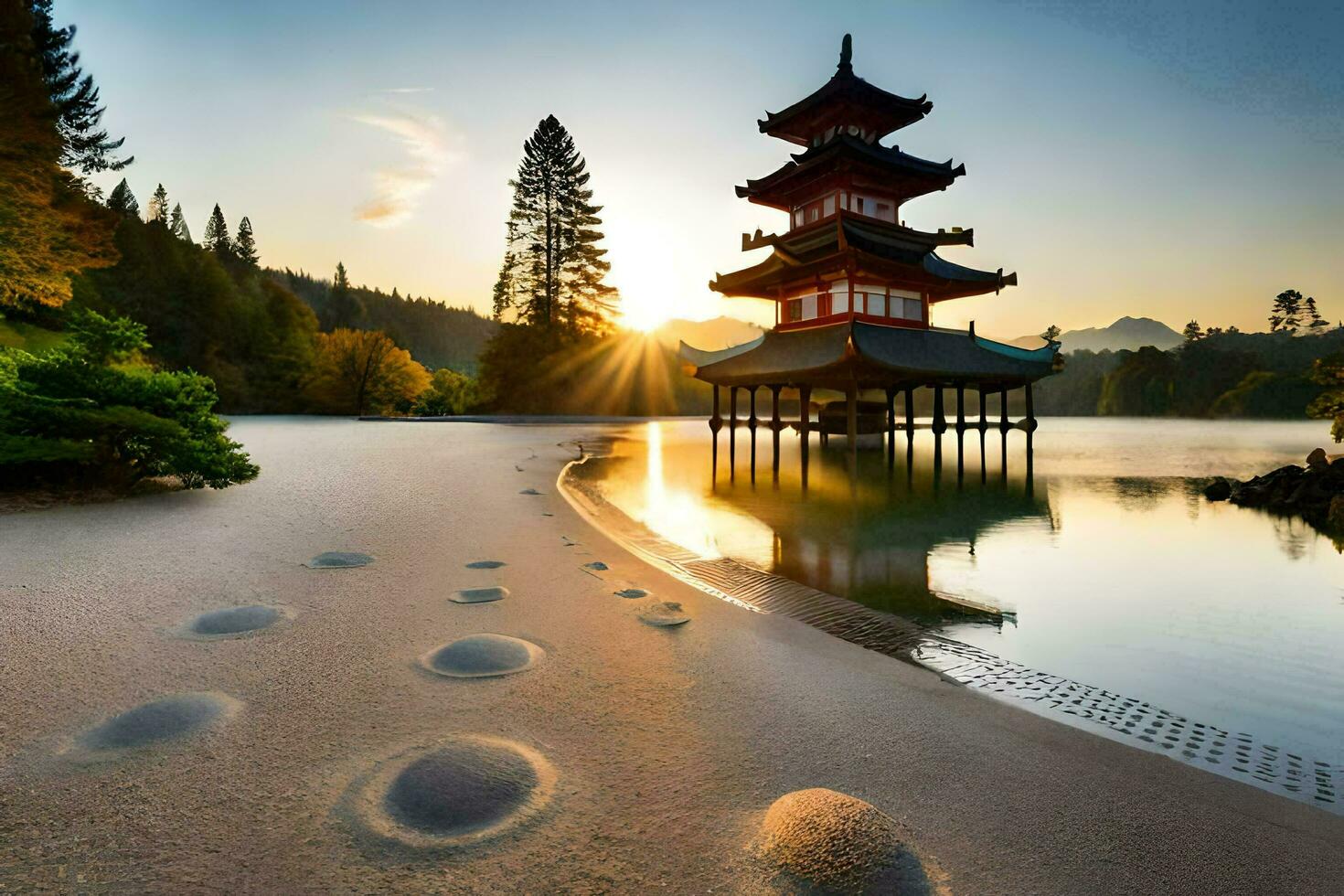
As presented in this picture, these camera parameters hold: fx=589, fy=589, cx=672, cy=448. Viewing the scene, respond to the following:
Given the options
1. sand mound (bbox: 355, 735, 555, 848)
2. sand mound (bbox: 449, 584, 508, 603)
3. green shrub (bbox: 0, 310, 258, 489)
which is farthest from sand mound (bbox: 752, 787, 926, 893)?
green shrub (bbox: 0, 310, 258, 489)

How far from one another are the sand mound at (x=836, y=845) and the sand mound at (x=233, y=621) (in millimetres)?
4176

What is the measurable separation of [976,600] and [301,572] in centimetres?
763

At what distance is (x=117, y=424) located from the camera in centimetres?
911

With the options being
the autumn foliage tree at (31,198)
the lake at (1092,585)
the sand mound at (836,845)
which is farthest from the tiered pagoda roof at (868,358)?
the autumn foliage tree at (31,198)

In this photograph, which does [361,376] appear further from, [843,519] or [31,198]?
[843,519]

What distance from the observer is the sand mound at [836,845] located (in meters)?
2.06

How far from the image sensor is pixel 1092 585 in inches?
330

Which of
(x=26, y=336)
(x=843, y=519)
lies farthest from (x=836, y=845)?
(x=26, y=336)

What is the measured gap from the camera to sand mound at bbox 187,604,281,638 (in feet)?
14.4

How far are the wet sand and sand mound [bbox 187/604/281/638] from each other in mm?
131

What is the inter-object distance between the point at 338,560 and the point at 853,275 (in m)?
19.3

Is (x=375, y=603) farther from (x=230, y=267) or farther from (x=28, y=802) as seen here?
(x=230, y=267)

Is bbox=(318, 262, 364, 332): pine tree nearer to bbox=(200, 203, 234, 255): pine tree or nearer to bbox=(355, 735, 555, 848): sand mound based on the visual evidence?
bbox=(200, 203, 234, 255): pine tree

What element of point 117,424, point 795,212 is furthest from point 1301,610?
point 795,212
